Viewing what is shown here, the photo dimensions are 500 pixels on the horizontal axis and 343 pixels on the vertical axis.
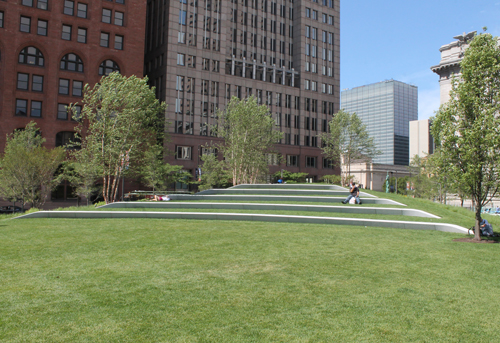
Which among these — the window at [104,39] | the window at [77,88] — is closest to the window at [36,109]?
the window at [77,88]

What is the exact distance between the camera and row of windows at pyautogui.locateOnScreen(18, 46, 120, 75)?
48.1 metres

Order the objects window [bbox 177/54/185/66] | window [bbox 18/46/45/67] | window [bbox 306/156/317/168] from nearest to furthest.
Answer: window [bbox 18/46/45/67]
window [bbox 177/54/185/66]
window [bbox 306/156/317/168]

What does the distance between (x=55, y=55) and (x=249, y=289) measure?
177 ft

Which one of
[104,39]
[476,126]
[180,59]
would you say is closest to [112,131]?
[476,126]

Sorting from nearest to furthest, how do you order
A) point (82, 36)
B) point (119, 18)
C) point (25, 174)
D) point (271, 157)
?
point (25, 174), point (82, 36), point (119, 18), point (271, 157)

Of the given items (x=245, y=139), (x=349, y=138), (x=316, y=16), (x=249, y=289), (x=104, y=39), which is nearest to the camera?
(x=249, y=289)

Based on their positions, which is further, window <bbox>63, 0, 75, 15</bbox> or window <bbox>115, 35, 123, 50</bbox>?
window <bbox>115, 35, 123, 50</bbox>

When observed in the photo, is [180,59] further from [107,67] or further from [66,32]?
[66,32]

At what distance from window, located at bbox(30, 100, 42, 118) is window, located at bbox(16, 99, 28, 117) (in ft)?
2.28

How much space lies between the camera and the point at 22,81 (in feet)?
157

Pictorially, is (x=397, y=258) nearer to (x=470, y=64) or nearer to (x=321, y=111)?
(x=470, y=64)

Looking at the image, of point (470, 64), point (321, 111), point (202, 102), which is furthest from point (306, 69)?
point (470, 64)

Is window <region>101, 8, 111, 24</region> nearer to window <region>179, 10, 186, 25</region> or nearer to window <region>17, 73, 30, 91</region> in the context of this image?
window <region>17, 73, 30, 91</region>

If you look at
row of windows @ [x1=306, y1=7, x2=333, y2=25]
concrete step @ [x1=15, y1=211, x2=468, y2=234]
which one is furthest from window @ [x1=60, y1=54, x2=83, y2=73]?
row of windows @ [x1=306, y1=7, x2=333, y2=25]
